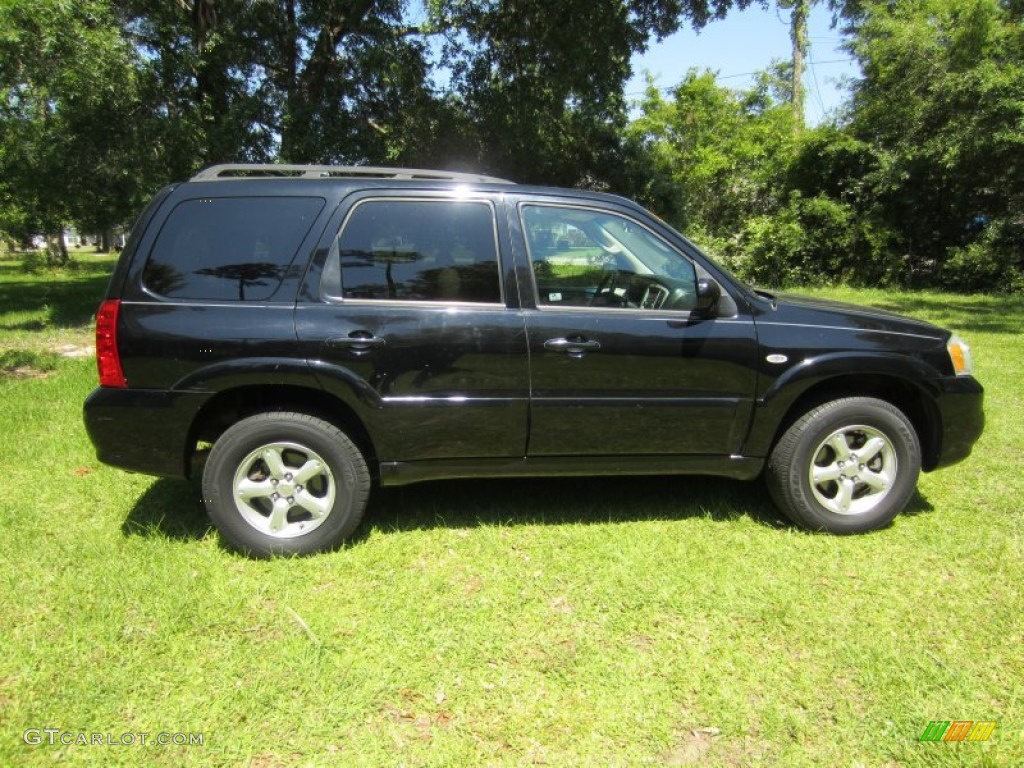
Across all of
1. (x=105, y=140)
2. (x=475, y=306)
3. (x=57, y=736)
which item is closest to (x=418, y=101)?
(x=105, y=140)

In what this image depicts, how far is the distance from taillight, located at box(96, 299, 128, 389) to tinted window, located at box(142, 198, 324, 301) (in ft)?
0.66

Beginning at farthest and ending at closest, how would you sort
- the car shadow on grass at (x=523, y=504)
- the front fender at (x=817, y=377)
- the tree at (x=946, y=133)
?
the tree at (x=946, y=133)
the car shadow on grass at (x=523, y=504)
the front fender at (x=817, y=377)

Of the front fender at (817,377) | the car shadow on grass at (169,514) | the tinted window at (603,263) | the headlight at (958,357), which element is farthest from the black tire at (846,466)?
the car shadow on grass at (169,514)

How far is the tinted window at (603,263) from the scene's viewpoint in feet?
11.3

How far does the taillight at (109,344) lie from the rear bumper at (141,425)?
0.07 metres

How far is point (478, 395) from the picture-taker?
11.0 ft

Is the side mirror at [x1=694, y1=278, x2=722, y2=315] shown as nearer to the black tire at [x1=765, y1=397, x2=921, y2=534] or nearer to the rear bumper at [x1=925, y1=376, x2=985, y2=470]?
the black tire at [x1=765, y1=397, x2=921, y2=534]

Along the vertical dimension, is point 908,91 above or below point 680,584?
above

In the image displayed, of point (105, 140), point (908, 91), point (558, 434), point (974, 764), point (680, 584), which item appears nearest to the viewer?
point (974, 764)

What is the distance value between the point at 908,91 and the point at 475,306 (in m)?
16.1

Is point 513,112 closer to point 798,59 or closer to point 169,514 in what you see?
point 169,514

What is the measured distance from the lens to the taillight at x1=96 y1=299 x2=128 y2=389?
316 cm

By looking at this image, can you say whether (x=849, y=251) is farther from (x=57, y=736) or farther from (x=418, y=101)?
(x=57, y=736)

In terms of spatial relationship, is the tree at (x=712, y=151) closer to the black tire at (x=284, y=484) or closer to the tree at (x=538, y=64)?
the tree at (x=538, y=64)
